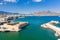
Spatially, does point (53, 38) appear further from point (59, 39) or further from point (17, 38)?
point (17, 38)

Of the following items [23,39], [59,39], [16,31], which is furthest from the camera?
[16,31]

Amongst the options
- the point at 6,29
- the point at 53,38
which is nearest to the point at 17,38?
the point at 53,38

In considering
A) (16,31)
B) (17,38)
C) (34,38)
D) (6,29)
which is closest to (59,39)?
(34,38)

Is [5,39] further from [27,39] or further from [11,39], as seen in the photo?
[27,39]

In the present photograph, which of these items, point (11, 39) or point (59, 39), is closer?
point (59, 39)

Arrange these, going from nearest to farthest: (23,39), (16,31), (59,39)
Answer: (59,39)
(23,39)
(16,31)

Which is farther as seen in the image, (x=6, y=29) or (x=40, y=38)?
(x=6, y=29)

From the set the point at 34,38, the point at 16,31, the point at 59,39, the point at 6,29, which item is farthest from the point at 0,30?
the point at 59,39

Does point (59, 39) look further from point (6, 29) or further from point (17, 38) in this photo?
point (6, 29)
